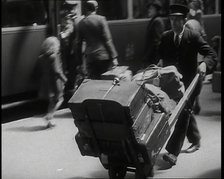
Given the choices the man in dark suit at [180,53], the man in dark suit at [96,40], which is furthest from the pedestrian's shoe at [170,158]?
the man in dark suit at [96,40]

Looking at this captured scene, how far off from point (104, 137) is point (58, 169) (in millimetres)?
1483

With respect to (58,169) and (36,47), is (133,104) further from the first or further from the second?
(36,47)

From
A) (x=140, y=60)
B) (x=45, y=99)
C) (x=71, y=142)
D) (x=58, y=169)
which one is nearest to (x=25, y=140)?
(x=71, y=142)

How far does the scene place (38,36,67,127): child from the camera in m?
7.30

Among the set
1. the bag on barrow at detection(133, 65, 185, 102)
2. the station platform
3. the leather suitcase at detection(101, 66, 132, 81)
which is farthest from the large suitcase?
the station platform

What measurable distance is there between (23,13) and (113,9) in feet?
9.45

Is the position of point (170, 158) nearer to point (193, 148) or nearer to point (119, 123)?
point (193, 148)

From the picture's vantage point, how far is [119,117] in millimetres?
4172

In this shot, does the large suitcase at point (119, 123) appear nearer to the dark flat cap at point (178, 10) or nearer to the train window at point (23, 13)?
the dark flat cap at point (178, 10)

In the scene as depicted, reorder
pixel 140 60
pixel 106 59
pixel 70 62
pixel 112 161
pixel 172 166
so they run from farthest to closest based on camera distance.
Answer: pixel 140 60, pixel 70 62, pixel 106 59, pixel 172 166, pixel 112 161

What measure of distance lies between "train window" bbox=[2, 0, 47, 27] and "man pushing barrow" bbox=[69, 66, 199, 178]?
374 centimetres

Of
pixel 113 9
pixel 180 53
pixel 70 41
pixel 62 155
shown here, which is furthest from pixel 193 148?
pixel 113 9

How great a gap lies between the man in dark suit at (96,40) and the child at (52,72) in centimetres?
44

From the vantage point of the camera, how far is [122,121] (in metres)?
4.17
